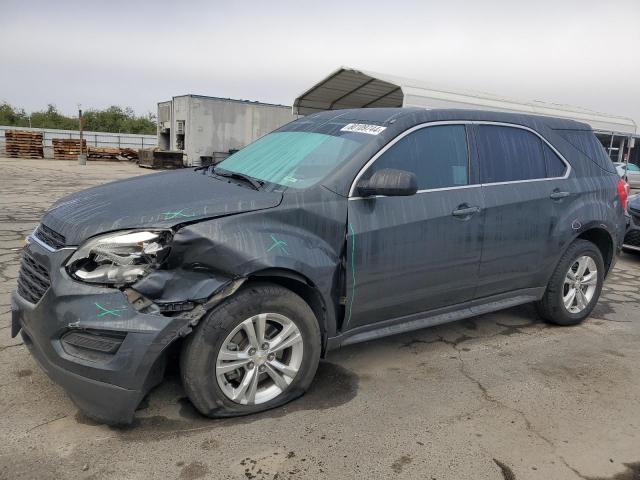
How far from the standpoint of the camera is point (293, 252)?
2.75 meters

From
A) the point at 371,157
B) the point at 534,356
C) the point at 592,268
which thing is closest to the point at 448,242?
the point at 371,157

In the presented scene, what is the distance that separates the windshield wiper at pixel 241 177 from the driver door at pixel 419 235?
0.58 metres

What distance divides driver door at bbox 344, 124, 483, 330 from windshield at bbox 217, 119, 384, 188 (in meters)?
0.25

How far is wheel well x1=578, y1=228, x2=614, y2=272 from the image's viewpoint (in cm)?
446

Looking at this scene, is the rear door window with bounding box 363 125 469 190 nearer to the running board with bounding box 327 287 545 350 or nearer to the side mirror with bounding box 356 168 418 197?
the side mirror with bounding box 356 168 418 197

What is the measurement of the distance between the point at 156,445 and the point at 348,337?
49.7 inches

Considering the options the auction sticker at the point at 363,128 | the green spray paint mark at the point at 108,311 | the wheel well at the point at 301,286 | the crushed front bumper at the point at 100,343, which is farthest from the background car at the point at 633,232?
the green spray paint mark at the point at 108,311

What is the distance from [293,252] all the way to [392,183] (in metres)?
0.72

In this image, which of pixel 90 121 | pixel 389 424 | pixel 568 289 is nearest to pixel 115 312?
pixel 389 424

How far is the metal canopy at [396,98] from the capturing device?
45.2 feet

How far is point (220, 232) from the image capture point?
2584mm

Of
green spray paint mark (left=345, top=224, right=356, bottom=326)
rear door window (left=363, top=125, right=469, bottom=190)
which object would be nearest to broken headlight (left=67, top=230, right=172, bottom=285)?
green spray paint mark (left=345, top=224, right=356, bottom=326)

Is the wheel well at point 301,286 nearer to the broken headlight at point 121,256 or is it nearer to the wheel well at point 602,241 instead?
the broken headlight at point 121,256

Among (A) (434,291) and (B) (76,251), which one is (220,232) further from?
(A) (434,291)
